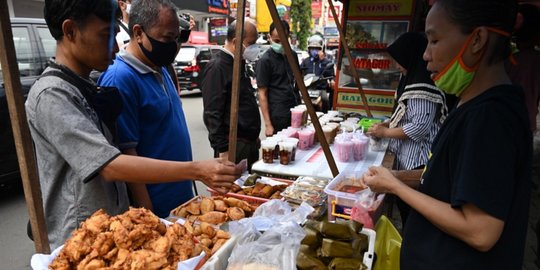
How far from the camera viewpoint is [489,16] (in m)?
1.15

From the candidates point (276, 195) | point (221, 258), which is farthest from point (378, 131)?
point (221, 258)

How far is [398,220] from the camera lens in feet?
13.5

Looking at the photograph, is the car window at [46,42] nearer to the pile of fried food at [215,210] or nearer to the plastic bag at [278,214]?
the pile of fried food at [215,210]

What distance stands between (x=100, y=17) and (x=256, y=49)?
2.76 meters

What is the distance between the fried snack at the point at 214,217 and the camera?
177 centimetres

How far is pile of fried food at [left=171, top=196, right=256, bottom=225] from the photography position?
1798 mm

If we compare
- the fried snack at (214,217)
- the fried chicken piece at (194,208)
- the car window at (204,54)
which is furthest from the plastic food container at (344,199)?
the car window at (204,54)

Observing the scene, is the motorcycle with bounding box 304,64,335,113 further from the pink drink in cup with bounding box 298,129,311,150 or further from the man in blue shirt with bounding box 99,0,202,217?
the man in blue shirt with bounding box 99,0,202,217

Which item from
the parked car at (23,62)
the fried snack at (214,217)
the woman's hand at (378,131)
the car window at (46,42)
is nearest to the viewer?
the fried snack at (214,217)

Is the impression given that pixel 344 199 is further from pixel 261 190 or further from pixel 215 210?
pixel 215 210

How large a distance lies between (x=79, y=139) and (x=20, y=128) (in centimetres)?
19

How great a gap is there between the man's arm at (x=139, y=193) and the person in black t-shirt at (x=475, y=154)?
1395mm

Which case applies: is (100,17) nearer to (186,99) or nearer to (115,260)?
(115,260)

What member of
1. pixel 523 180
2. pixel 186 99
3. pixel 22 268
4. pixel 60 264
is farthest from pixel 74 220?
pixel 186 99
